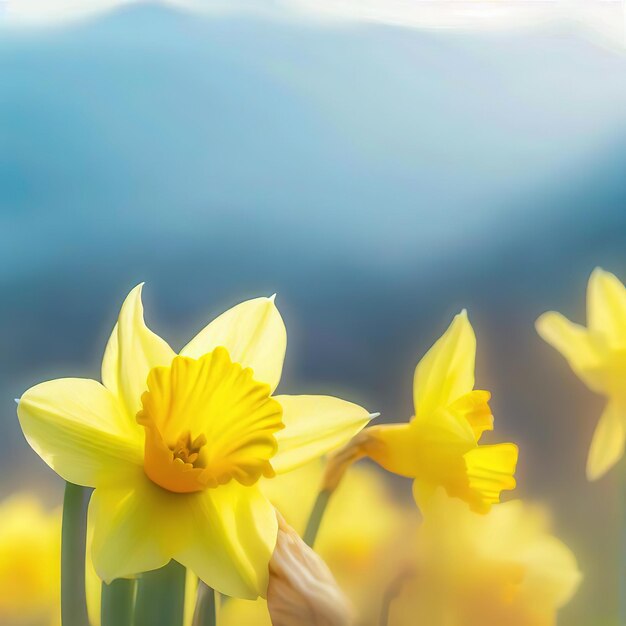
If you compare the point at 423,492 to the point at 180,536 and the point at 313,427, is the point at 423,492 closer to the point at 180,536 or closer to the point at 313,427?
the point at 313,427

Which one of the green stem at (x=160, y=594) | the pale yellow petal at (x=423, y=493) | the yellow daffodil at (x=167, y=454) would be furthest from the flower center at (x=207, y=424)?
the pale yellow petal at (x=423, y=493)

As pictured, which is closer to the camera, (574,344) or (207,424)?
(207,424)

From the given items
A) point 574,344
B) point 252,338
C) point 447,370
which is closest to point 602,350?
point 574,344

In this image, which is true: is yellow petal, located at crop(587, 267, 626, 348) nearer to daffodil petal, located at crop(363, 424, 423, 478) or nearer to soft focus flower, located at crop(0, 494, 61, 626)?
daffodil petal, located at crop(363, 424, 423, 478)

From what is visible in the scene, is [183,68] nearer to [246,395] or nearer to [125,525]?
[246,395]

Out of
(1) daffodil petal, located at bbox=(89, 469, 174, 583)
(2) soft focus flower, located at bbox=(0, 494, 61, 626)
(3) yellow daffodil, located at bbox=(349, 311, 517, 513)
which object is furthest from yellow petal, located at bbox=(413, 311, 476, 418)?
(2) soft focus flower, located at bbox=(0, 494, 61, 626)

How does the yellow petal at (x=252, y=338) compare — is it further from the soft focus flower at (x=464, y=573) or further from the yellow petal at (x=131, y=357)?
the soft focus flower at (x=464, y=573)
